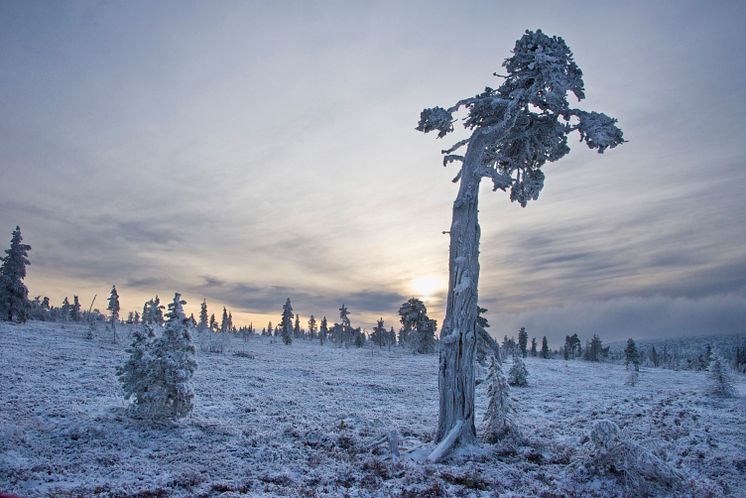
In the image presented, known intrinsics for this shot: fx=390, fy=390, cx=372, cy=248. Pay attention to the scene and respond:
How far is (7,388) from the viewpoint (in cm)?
2036

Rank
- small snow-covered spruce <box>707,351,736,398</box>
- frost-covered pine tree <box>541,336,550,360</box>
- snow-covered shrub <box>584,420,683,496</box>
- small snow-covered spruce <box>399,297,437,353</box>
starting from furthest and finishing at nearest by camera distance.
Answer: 1. frost-covered pine tree <box>541,336,550,360</box>
2. small snow-covered spruce <box>399,297,437,353</box>
3. small snow-covered spruce <box>707,351,736,398</box>
4. snow-covered shrub <box>584,420,683,496</box>

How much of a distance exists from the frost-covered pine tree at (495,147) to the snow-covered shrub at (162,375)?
1081cm

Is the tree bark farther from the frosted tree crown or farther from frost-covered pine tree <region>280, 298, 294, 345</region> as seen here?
frost-covered pine tree <region>280, 298, 294, 345</region>

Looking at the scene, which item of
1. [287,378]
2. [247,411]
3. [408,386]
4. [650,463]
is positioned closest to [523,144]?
[650,463]

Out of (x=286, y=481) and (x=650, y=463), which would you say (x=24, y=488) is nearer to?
(x=286, y=481)

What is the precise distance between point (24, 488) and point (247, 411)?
11.5 m

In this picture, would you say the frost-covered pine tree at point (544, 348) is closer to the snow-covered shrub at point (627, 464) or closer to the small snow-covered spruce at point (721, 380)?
the small snow-covered spruce at point (721, 380)

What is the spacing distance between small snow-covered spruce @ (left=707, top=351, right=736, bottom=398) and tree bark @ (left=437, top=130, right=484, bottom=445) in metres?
27.7

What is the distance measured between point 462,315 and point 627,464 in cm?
613

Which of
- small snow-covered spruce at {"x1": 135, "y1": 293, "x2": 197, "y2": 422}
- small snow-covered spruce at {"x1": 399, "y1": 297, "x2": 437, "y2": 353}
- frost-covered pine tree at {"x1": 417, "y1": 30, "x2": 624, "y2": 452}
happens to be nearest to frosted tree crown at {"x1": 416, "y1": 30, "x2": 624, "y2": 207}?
frost-covered pine tree at {"x1": 417, "y1": 30, "x2": 624, "y2": 452}

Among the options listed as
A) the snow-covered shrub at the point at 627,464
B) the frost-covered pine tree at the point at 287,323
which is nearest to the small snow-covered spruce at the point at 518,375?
the snow-covered shrub at the point at 627,464

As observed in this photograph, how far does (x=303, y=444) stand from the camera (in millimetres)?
14484

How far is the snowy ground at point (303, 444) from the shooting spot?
10.1 m

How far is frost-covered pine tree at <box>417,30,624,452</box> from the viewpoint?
13836 mm
